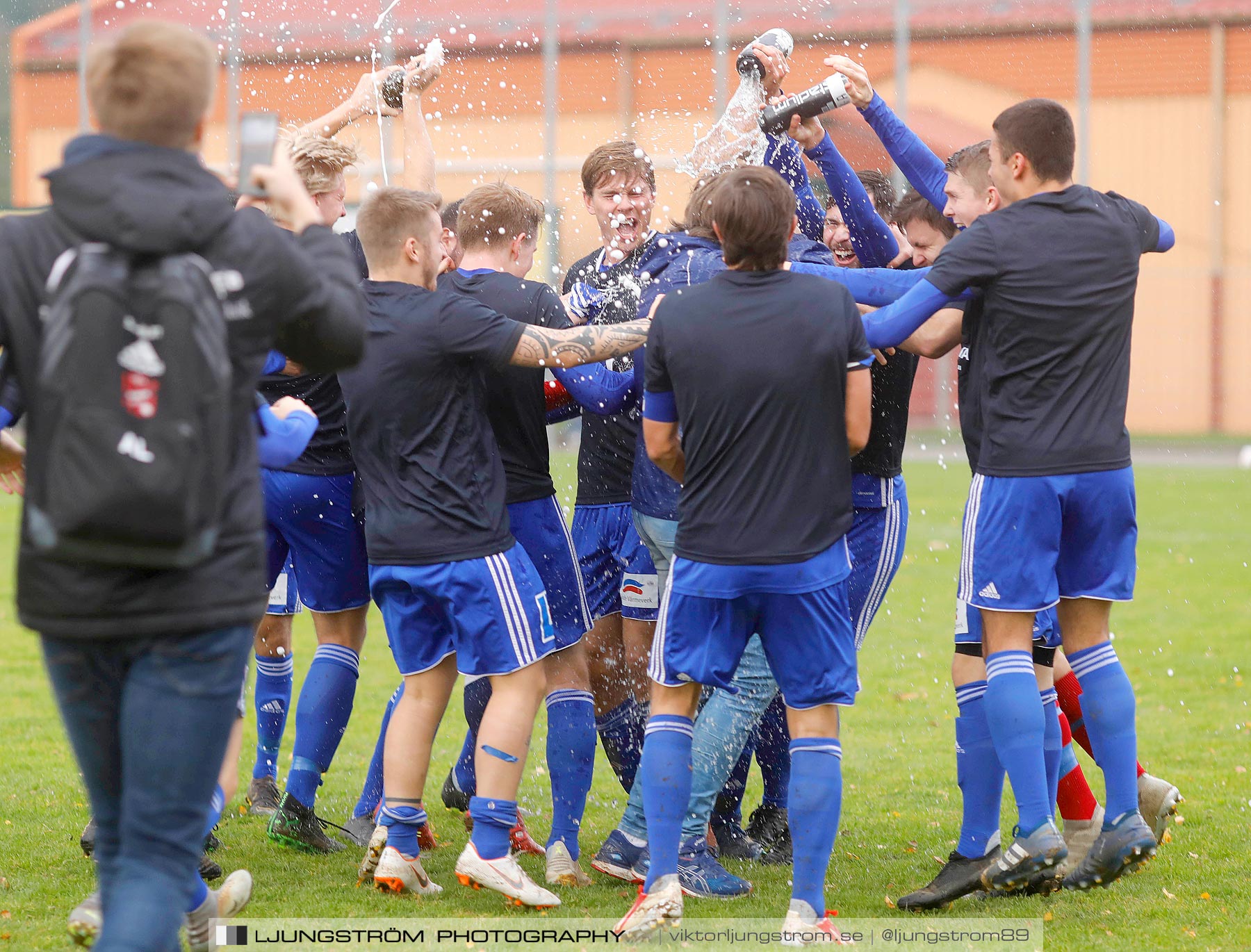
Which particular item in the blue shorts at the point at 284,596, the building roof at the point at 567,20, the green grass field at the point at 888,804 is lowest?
the green grass field at the point at 888,804

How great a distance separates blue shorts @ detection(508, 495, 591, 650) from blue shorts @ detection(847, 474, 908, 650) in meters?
1.02

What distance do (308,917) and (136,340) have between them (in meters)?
2.40

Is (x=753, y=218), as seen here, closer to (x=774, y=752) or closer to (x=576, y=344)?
(x=576, y=344)

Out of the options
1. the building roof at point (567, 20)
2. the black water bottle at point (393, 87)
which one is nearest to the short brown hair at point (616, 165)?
the black water bottle at point (393, 87)

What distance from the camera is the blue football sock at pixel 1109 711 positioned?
4.39 meters

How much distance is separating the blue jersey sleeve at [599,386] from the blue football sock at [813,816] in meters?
1.36

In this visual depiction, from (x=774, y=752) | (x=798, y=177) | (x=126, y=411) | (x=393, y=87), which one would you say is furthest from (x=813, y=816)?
(x=393, y=87)

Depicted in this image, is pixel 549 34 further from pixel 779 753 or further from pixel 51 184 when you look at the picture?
pixel 51 184

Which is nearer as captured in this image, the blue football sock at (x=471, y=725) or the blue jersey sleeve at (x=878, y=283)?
the blue jersey sleeve at (x=878, y=283)

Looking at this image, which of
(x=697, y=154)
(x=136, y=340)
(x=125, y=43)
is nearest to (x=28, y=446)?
(x=136, y=340)

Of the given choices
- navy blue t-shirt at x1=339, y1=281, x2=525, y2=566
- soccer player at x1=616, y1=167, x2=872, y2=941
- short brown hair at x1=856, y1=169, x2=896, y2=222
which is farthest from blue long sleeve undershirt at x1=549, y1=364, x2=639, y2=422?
short brown hair at x1=856, y1=169, x2=896, y2=222

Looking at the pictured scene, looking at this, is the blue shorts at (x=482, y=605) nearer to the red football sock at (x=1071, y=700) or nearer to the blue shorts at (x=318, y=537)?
the blue shorts at (x=318, y=537)

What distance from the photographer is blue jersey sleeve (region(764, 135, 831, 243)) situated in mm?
5359

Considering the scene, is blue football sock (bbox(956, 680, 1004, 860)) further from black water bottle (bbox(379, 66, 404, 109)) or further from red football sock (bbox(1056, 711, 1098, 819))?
black water bottle (bbox(379, 66, 404, 109))
